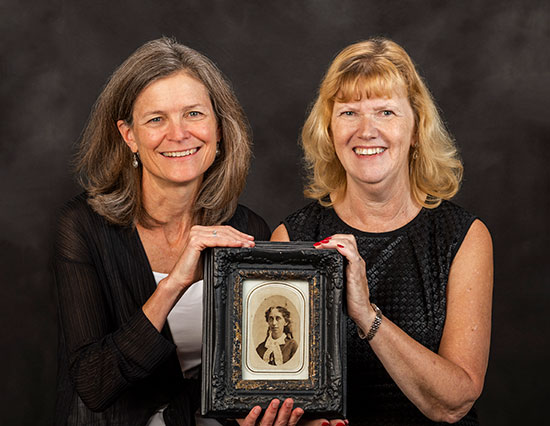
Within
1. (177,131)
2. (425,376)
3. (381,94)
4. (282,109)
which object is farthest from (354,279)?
(282,109)

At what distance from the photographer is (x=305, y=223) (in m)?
3.24

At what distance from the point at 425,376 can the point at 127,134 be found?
131cm

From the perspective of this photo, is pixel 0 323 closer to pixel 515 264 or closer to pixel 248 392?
pixel 248 392

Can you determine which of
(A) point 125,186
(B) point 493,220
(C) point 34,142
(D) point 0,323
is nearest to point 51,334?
(D) point 0,323

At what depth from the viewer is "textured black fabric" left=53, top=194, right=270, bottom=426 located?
279 cm

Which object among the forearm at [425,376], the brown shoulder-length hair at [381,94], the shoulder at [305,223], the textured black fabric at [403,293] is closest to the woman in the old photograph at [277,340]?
the forearm at [425,376]

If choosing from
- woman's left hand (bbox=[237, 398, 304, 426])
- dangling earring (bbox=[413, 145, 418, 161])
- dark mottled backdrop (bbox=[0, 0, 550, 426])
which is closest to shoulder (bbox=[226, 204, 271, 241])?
dangling earring (bbox=[413, 145, 418, 161])

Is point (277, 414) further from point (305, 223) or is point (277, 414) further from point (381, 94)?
point (381, 94)

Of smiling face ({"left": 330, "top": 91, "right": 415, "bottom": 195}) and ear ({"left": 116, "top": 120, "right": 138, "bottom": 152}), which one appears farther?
ear ({"left": 116, "top": 120, "right": 138, "bottom": 152})

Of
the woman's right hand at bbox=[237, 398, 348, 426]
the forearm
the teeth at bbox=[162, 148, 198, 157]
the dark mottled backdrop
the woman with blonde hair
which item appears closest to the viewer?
the woman's right hand at bbox=[237, 398, 348, 426]

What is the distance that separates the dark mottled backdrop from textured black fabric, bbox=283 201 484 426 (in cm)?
141

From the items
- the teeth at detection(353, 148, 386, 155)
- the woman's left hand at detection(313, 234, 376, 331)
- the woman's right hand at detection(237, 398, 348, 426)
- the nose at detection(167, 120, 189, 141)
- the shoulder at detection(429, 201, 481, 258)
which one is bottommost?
the woman's right hand at detection(237, 398, 348, 426)

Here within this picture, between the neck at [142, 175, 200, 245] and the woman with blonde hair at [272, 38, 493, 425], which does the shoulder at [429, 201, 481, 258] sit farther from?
the neck at [142, 175, 200, 245]

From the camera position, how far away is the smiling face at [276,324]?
2.59m
